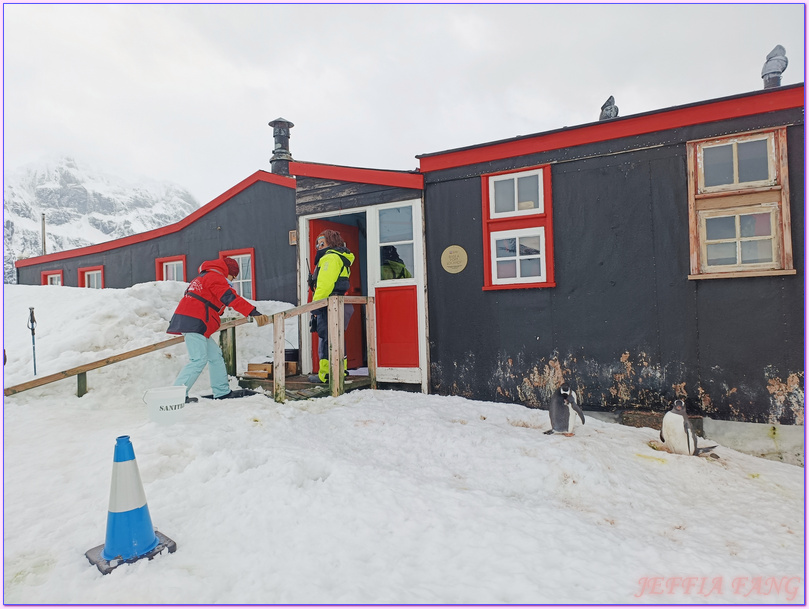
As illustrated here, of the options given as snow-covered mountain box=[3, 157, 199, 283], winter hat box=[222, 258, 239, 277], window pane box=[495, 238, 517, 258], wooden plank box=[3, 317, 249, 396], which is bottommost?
wooden plank box=[3, 317, 249, 396]

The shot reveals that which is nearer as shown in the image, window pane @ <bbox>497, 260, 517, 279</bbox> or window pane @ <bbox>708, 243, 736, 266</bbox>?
window pane @ <bbox>708, 243, 736, 266</bbox>

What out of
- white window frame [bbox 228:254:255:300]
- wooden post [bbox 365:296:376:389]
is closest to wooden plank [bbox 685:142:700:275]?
wooden post [bbox 365:296:376:389]

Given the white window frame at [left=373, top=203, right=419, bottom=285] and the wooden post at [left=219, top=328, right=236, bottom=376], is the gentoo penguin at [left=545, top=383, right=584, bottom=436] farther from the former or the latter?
the wooden post at [left=219, top=328, right=236, bottom=376]

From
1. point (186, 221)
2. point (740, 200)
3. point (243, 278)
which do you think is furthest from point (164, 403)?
point (186, 221)

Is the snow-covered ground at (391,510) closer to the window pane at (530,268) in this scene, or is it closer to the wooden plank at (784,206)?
the window pane at (530,268)

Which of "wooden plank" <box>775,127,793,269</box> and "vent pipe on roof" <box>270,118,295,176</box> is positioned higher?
"vent pipe on roof" <box>270,118,295,176</box>

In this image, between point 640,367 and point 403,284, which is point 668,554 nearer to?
point 640,367

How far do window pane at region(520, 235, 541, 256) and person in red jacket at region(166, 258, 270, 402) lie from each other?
10.4ft

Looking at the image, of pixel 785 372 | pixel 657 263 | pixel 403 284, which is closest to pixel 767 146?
pixel 657 263

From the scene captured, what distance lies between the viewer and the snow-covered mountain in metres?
92.7

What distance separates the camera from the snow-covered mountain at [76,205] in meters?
92.7

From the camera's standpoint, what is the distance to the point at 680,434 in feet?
14.4

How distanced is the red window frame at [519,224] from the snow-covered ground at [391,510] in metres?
1.59

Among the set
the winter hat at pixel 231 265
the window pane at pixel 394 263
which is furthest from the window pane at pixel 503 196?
the winter hat at pixel 231 265
